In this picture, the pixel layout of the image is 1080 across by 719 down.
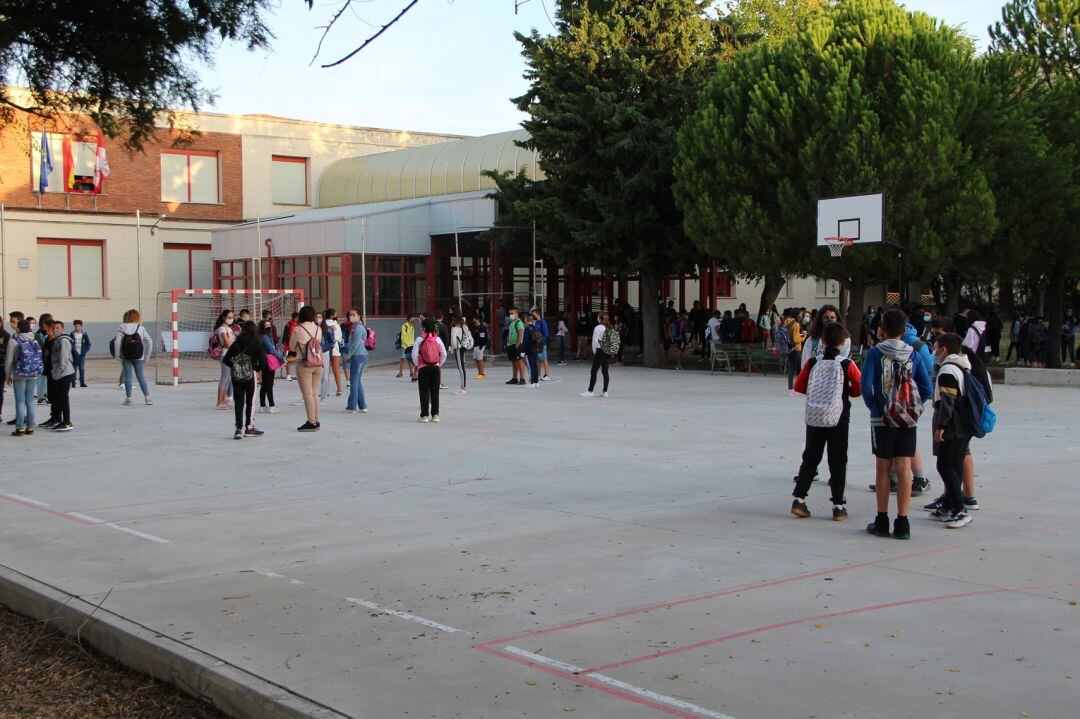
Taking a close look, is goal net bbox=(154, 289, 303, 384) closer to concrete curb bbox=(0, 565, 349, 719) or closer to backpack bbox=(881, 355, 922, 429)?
backpack bbox=(881, 355, 922, 429)

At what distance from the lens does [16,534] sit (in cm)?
867

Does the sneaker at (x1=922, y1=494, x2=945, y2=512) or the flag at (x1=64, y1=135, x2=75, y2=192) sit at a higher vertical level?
the flag at (x1=64, y1=135, x2=75, y2=192)

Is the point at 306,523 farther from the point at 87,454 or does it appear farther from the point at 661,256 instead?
the point at 661,256

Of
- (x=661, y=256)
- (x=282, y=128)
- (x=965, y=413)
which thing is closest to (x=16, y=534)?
(x=965, y=413)

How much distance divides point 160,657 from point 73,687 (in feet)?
1.47

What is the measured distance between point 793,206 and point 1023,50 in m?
9.13

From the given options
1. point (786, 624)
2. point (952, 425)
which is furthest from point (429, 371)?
point (786, 624)

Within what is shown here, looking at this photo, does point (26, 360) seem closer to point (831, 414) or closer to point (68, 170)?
point (831, 414)

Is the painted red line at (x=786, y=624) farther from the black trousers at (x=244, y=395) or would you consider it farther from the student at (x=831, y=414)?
the black trousers at (x=244, y=395)

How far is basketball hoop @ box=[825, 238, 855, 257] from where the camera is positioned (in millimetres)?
25469

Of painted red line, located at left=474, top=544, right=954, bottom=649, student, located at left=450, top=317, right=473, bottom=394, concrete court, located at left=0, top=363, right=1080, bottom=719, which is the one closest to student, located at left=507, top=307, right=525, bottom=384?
student, located at left=450, top=317, right=473, bottom=394

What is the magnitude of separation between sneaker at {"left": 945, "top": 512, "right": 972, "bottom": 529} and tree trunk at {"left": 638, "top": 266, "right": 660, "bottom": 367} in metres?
24.3

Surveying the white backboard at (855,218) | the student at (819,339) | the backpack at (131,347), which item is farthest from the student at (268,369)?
the white backboard at (855,218)

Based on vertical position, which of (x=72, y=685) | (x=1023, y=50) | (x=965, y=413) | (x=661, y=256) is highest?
(x=1023, y=50)
